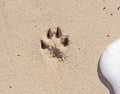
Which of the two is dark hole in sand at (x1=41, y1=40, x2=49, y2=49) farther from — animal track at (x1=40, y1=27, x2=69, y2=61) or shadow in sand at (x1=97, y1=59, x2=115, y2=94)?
shadow in sand at (x1=97, y1=59, x2=115, y2=94)

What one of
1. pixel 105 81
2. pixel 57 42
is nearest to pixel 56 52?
pixel 57 42

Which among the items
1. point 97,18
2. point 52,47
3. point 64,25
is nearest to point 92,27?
point 97,18

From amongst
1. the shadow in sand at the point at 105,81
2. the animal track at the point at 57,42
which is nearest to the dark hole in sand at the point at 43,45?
the animal track at the point at 57,42

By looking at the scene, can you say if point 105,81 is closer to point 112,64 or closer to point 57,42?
point 112,64

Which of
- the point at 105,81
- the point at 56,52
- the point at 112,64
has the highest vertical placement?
the point at 56,52

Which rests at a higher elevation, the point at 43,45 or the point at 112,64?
the point at 43,45
